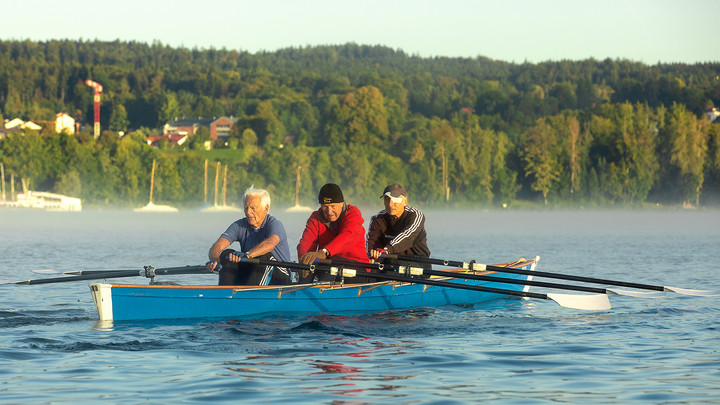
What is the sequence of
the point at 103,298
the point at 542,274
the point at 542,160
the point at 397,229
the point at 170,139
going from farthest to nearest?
1. the point at 170,139
2. the point at 542,160
3. the point at 542,274
4. the point at 397,229
5. the point at 103,298

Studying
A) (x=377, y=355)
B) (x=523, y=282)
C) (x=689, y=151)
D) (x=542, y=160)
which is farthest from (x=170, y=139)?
(x=377, y=355)

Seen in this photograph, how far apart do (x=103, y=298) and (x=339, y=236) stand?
11.2ft

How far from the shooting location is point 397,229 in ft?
49.2

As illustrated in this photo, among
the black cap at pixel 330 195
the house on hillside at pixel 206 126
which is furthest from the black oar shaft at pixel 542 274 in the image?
the house on hillside at pixel 206 126

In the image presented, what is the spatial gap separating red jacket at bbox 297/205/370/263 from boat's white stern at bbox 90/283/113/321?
2766 millimetres

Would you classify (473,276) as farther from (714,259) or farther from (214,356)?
(714,259)

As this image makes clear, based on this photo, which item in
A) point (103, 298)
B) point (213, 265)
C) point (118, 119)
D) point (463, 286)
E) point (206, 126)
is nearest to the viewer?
point (103, 298)

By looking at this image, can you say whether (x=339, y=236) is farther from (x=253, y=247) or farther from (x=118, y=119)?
(x=118, y=119)

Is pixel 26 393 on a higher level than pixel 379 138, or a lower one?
lower

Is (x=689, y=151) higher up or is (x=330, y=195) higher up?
(x=689, y=151)

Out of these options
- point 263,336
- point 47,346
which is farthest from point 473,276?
point 47,346

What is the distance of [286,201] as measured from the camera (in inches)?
4545

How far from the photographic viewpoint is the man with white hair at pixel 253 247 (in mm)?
13078

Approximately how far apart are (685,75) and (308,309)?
636 feet
